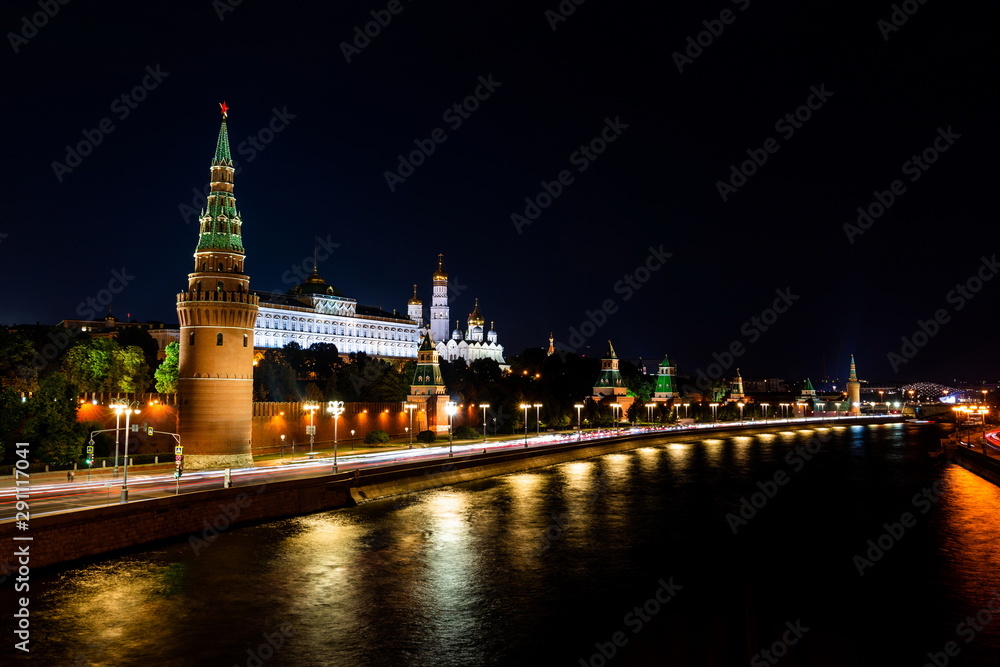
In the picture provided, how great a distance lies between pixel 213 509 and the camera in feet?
102

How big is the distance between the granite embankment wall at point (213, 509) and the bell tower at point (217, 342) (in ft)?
34.2

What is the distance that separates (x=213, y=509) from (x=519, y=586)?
13.0 m

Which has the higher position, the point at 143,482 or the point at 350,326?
the point at 350,326

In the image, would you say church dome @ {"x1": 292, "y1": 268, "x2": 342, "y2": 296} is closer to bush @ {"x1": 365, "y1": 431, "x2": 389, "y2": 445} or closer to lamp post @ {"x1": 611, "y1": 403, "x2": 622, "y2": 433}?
lamp post @ {"x1": 611, "y1": 403, "x2": 622, "y2": 433}

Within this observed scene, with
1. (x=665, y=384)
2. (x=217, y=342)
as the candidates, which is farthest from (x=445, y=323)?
(x=217, y=342)

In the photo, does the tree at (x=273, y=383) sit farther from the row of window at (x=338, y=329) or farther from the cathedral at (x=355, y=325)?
the row of window at (x=338, y=329)

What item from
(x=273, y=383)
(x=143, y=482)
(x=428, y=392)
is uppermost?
(x=273, y=383)

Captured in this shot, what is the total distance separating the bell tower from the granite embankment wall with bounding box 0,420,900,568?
10426mm

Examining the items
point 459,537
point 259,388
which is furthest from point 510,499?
point 259,388

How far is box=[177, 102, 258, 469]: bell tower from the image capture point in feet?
151

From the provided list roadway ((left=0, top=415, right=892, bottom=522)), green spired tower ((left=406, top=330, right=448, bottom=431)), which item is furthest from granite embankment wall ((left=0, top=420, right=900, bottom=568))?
green spired tower ((left=406, top=330, right=448, bottom=431))

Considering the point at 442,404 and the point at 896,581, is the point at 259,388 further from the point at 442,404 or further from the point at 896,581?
the point at 896,581

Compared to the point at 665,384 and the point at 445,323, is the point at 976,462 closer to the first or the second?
the point at 665,384

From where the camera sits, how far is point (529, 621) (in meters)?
21.7
